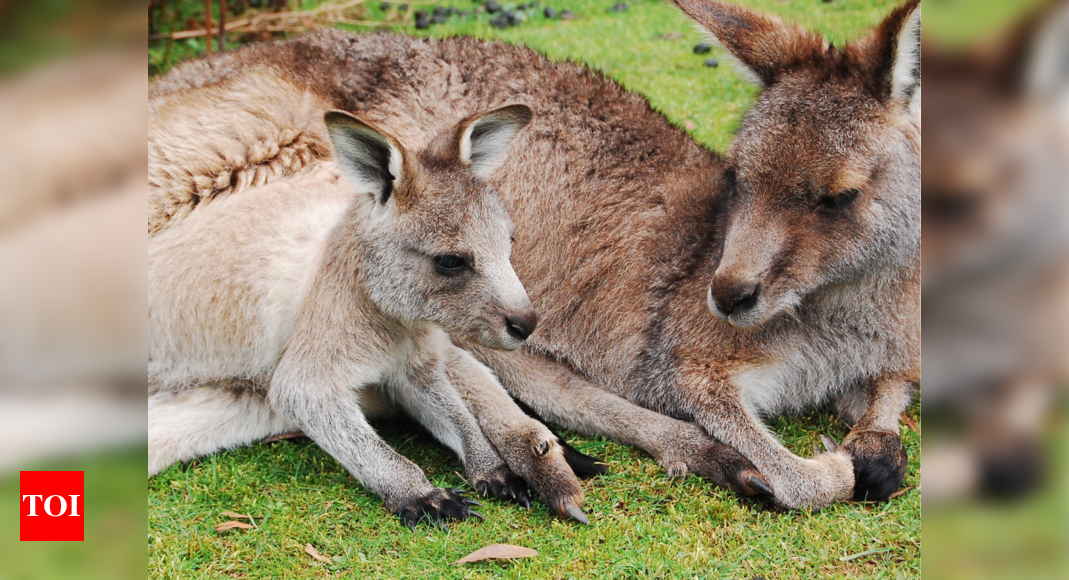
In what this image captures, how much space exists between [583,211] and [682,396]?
1.15m

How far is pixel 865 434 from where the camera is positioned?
420cm

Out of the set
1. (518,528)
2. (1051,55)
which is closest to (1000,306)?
(1051,55)

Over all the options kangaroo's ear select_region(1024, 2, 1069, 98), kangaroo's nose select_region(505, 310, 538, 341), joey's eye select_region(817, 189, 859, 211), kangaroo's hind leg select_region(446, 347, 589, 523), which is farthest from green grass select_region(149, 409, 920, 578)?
kangaroo's ear select_region(1024, 2, 1069, 98)

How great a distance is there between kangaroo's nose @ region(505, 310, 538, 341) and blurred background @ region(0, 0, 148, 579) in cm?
188

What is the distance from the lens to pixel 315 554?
11.5 feet

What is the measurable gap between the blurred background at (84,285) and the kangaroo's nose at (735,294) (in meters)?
2.55

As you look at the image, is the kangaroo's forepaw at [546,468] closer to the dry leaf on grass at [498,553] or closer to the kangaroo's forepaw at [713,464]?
the dry leaf on grass at [498,553]

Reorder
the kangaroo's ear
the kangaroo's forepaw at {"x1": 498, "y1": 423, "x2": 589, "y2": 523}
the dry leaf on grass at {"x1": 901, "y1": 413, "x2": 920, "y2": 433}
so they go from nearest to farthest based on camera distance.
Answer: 1. the kangaroo's ear
2. the kangaroo's forepaw at {"x1": 498, "y1": 423, "x2": 589, "y2": 523}
3. the dry leaf on grass at {"x1": 901, "y1": 413, "x2": 920, "y2": 433}

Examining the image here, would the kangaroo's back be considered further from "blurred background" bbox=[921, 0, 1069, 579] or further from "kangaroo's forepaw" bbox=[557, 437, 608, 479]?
"blurred background" bbox=[921, 0, 1069, 579]

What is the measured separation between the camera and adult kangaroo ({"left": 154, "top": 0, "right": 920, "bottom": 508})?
3.79 meters

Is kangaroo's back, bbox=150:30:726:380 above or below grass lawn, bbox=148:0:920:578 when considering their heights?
above

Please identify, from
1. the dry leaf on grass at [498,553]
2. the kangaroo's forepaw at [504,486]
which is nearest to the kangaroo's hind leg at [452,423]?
the kangaroo's forepaw at [504,486]

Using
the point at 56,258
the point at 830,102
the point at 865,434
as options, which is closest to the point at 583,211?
the point at 830,102

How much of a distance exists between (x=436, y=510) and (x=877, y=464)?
1.93 m
